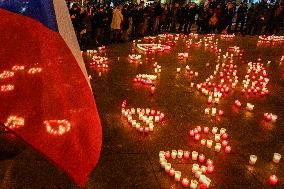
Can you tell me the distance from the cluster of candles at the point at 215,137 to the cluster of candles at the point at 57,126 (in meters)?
4.58

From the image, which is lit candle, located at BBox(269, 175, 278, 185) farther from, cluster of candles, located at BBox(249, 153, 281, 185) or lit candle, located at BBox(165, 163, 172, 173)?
lit candle, located at BBox(165, 163, 172, 173)

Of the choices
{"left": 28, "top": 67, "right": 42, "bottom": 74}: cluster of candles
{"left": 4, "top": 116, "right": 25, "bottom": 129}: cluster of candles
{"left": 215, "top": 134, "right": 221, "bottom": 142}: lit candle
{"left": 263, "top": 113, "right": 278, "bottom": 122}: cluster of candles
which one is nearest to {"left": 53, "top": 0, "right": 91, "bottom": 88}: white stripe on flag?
{"left": 28, "top": 67, "right": 42, "bottom": 74}: cluster of candles

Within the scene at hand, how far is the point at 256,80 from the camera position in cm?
1082

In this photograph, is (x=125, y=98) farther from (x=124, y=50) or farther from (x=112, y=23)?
(x=112, y=23)

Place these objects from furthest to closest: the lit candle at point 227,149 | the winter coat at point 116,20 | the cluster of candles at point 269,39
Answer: the cluster of candles at point 269,39
the winter coat at point 116,20
the lit candle at point 227,149

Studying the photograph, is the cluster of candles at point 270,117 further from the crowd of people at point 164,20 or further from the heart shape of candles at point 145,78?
the crowd of people at point 164,20

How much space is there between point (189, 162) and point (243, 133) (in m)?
1.71

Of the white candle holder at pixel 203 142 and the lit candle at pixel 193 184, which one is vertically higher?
the lit candle at pixel 193 184

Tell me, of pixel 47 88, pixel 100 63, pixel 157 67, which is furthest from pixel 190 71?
pixel 47 88

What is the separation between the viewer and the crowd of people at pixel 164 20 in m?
15.3

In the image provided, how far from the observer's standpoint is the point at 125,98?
8422 mm

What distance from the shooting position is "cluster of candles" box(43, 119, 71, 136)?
1.80 meters

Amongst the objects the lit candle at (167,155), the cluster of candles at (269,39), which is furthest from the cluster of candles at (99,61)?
the cluster of candles at (269,39)

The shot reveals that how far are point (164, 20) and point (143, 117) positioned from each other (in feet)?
41.6
